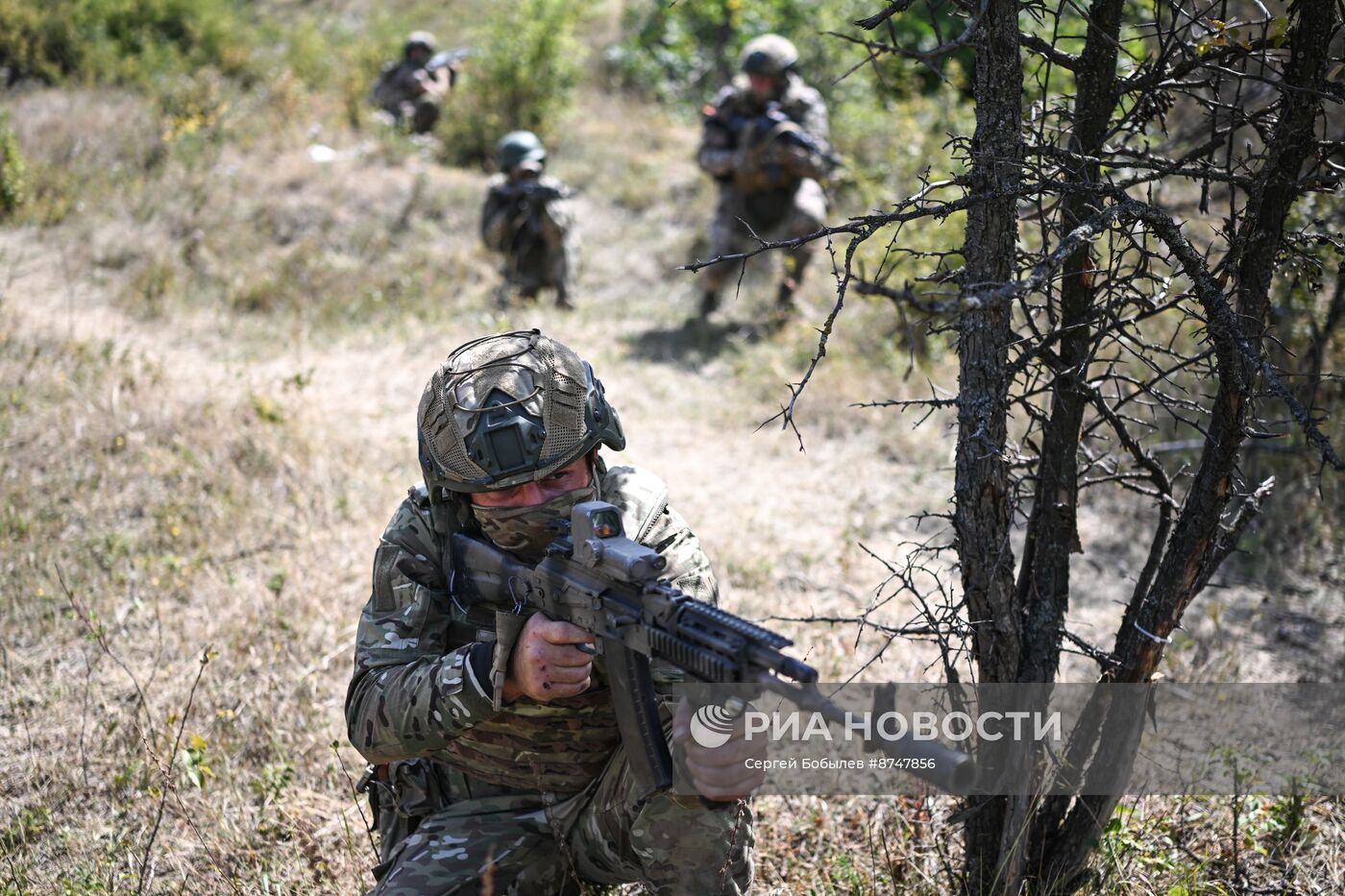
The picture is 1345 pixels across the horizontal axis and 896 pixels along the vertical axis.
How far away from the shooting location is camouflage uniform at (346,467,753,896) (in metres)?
2.42

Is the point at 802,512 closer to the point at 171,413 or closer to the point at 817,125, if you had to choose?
the point at 171,413

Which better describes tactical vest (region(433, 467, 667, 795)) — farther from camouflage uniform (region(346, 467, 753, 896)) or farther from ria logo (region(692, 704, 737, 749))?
ria logo (region(692, 704, 737, 749))

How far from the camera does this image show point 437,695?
2.40 m

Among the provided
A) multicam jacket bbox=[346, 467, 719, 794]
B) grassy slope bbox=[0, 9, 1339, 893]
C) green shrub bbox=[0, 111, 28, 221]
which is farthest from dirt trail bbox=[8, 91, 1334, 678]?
multicam jacket bbox=[346, 467, 719, 794]

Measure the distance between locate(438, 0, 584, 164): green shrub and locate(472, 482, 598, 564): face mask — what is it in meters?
10.7

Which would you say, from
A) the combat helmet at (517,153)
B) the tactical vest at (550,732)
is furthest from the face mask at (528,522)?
the combat helmet at (517,153)

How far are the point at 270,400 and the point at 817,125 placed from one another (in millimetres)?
4897

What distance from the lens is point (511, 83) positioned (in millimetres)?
12672

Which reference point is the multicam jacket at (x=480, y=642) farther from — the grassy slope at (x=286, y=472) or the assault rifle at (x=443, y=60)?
the assault rifle at (x=443, y=60)

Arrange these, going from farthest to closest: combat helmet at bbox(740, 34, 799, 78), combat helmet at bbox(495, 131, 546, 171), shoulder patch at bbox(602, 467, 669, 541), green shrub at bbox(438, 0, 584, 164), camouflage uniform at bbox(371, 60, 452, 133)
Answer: camouflage uniform at bbox(371, 60, 452, 133) < green shrub at bbox(438, 0, 584, 164) < combat helmet at bbox(495, 131, 546, 171) < combat helmet at bbox(740, 34, 799, 78) < shoulder patch at bbox(602, 467, 669, 541)

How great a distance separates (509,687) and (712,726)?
47 centimetres

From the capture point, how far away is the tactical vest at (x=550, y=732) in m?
2.66

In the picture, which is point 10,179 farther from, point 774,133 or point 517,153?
point 774,133

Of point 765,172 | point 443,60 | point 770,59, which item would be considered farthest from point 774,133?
point 443,60
